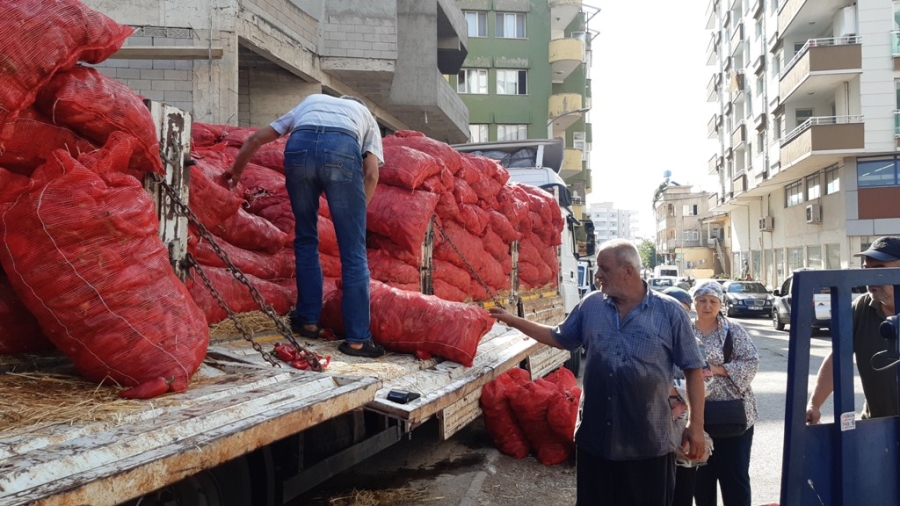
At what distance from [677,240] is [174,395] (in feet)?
287

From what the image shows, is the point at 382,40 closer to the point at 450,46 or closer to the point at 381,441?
the point at 450,46

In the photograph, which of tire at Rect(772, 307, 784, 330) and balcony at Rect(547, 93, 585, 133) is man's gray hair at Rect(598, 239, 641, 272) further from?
balcony at Rect(547, 93, 585, 133)

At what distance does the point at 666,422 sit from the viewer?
3.37 metres

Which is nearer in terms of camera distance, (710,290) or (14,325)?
(14,325)

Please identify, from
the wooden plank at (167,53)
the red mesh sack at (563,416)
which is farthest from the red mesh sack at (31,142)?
the wooden plank at (167,53)

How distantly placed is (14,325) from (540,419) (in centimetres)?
410

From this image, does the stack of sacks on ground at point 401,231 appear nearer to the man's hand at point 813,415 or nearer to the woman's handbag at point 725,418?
the woman's handbag at point 725,418

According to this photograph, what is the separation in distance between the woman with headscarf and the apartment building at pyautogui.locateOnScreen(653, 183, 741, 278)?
57619 millimetres

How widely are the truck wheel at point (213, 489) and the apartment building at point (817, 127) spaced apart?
1103 inches

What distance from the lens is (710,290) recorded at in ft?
14.5

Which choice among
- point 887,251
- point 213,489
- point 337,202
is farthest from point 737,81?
point 213,489

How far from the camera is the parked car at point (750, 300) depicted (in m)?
25.9

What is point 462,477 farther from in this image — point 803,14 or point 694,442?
point 803,14

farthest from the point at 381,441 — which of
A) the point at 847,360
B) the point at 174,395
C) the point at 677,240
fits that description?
the point at 677,240
